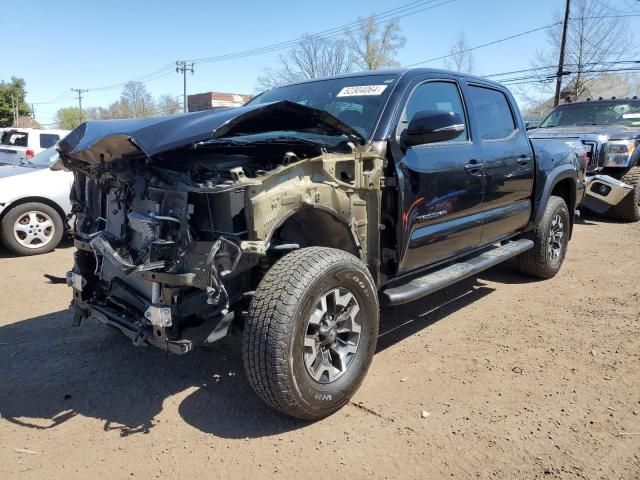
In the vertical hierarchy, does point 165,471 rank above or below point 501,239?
below

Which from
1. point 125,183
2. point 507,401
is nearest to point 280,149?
point 125,183

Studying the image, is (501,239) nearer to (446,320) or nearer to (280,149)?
(446,320)

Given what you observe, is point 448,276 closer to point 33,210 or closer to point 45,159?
point 33,210

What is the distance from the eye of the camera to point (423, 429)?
2967 mm

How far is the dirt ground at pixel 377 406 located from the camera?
268 centimetres

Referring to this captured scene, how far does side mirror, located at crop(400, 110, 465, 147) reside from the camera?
3463 mm

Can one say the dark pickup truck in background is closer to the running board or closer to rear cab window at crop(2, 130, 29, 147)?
the running board

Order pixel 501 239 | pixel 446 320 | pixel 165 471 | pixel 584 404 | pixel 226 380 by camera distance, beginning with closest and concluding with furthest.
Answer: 1. pixel 165 471
2. pixel 584 404
3. pixel 226 380
4. pixel 446 320
5. pixel 501 239

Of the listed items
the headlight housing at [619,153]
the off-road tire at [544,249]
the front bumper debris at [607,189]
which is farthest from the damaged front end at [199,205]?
the headlight housing at [619,153]

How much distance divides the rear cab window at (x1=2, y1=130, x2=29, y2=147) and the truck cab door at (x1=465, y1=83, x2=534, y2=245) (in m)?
12.8

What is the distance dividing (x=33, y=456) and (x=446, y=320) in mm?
3272

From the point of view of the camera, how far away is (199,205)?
2.84 metres

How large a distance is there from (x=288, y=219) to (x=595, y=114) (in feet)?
30.9

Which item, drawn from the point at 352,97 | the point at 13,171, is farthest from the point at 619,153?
the point at 13,171
